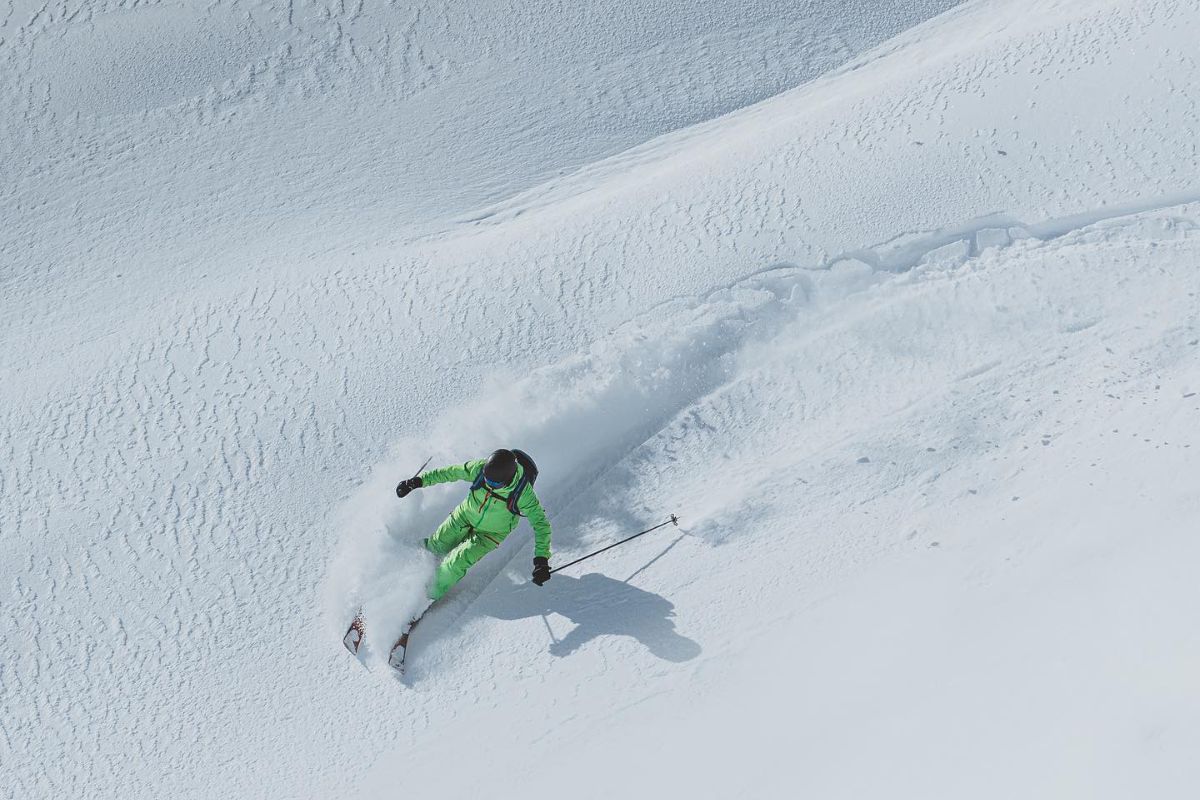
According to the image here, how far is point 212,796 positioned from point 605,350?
15.4 ft

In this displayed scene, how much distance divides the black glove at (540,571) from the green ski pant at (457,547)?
1.20ft

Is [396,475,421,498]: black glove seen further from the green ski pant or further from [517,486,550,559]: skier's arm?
[517,486,550,559]: skier's arm

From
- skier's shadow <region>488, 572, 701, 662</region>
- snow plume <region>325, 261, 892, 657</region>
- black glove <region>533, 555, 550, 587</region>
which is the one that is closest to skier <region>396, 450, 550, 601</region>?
black glove <region>533, 555, 550, 587</region>

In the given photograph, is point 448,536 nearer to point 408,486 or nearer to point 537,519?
point 408,486

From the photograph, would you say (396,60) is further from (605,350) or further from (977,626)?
(977,626)

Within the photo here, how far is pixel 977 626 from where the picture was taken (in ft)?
23.4

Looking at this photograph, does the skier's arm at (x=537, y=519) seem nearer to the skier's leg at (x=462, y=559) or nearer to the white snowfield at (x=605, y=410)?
the skier's leg at (x=462, y=559)

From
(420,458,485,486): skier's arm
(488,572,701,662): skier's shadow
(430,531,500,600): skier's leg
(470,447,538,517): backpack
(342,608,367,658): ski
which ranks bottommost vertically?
(488,572,701,662): skier's shadow

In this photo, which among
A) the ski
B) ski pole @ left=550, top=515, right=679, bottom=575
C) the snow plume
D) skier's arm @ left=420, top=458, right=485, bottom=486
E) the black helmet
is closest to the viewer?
the black helmet

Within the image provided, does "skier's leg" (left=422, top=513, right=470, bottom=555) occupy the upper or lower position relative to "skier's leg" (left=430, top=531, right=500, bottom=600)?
upper

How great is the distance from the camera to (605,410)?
8.17 metres

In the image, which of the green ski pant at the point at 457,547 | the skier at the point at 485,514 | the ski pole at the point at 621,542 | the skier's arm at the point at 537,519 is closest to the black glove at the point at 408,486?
the skier at the point at 485,514

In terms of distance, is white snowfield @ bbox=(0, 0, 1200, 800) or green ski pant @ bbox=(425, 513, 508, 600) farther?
green ski pant @ bbox=(425, 513, 508, 600)

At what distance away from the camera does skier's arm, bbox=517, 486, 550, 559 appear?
6.91 metres
